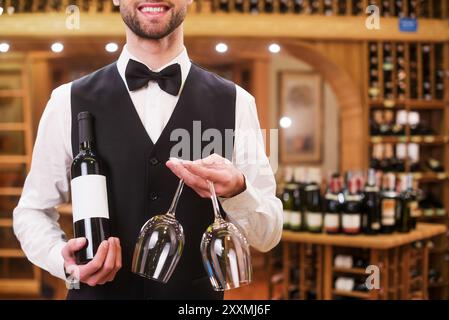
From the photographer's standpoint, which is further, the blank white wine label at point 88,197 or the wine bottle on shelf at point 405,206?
the wine bottle on shelf at point 405,206

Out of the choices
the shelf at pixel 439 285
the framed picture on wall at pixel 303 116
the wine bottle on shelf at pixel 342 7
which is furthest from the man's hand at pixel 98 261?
the framed picture on wall at pixel 303 116

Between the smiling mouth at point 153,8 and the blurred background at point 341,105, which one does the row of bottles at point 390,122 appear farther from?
the smiling mouth at point 153,8

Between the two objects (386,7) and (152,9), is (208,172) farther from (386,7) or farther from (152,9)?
(386,7)

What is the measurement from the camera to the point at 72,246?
4.05 ft

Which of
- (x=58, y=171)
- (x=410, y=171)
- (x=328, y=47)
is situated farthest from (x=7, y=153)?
(x=410, y=171)

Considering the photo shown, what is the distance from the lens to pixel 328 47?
4051 mm

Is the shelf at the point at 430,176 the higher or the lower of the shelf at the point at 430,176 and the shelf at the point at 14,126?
the lower

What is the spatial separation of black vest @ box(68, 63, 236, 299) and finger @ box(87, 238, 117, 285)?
0.14m

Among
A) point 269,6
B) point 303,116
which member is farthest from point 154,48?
point 303,116

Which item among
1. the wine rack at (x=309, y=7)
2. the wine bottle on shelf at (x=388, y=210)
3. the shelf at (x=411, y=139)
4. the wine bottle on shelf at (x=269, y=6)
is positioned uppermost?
the wine bottle on shelf at (x=269, y=6)

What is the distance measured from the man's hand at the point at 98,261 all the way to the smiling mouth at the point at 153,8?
0.53 metres

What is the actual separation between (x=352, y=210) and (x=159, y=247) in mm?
2435

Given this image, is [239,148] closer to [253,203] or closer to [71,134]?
[253,203]

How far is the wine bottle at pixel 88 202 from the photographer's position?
1.25 meters
